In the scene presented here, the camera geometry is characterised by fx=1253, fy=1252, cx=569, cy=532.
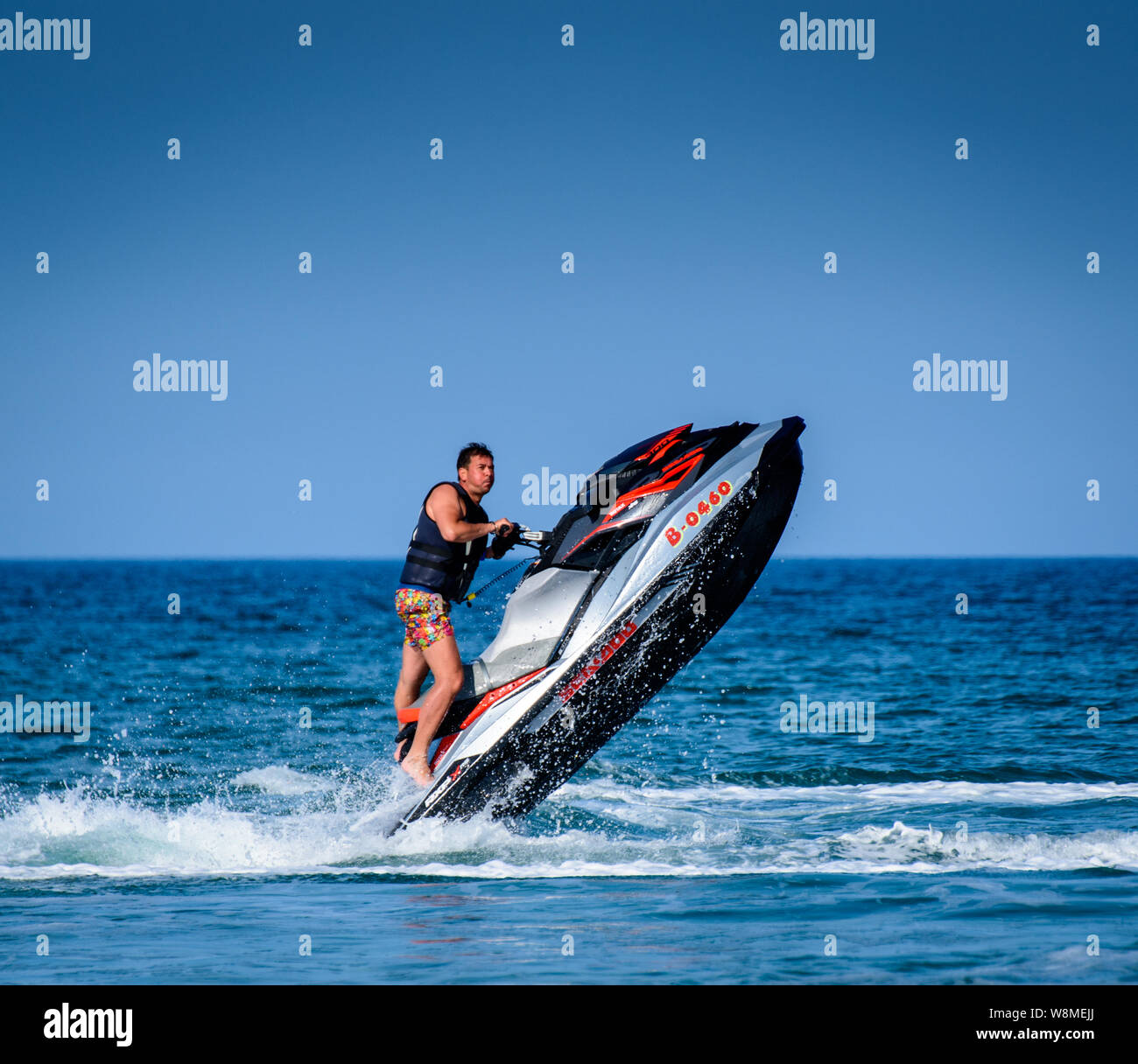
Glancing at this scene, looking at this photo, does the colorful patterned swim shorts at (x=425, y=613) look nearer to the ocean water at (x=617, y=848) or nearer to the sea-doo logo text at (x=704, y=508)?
A: the ocean water at (x=617, y=848)

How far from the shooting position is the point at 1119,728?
13.9 meters

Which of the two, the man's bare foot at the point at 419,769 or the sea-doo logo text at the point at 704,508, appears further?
the man's bare foot at the point at 419,769

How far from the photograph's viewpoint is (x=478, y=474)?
7.37 m

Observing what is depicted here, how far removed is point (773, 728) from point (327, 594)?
165 ft

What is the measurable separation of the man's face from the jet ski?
358 millimetres

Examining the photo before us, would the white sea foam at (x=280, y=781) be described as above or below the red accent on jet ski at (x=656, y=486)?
below

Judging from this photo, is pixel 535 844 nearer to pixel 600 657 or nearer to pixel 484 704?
pixel 484 704

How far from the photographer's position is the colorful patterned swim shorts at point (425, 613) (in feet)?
24.3
